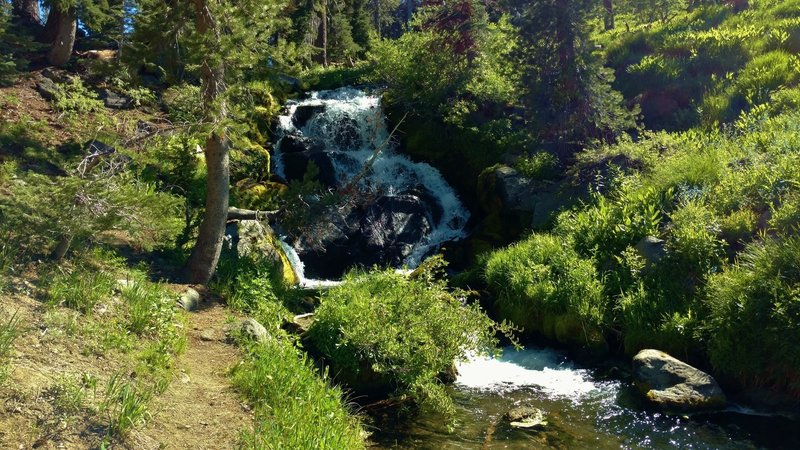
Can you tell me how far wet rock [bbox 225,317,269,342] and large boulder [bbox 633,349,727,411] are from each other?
5.82 metres

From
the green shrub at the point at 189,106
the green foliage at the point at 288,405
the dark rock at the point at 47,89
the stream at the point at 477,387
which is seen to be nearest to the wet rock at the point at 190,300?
the green foliage at the point at 288,405

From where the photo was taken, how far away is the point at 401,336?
8.53 metres

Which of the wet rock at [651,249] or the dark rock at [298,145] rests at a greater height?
the dark rock at [298,145]

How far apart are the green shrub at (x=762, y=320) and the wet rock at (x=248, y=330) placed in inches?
273

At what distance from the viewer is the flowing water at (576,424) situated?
7.77 meters

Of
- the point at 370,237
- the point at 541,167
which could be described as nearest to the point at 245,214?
the point at 370,237

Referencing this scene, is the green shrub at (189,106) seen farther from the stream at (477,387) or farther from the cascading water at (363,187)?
the cascading water at (363,187)

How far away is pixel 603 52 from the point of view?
926 inches

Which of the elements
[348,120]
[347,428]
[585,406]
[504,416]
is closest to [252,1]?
[347,428]

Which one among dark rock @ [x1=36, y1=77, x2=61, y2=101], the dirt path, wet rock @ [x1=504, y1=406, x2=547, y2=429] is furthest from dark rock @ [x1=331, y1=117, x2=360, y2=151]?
wet rock @ [x1=504, y1=406, x2=547, y2=429]

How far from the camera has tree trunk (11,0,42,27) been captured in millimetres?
21047

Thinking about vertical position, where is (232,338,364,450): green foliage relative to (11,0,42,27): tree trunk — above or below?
below

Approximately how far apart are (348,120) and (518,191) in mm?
7491

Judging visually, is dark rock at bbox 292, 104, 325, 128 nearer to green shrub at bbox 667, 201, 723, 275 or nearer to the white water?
the white water
